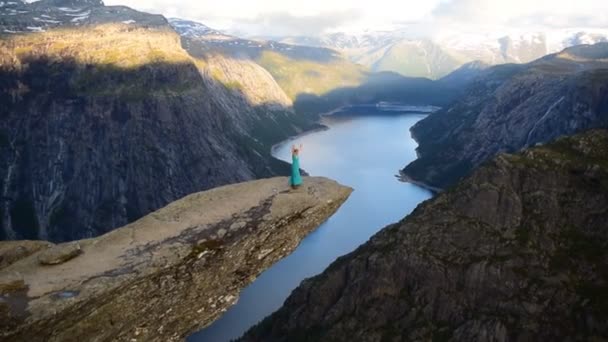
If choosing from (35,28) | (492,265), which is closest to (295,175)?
(492,265)

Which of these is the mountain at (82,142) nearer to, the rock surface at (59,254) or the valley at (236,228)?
the valley at (236,228)

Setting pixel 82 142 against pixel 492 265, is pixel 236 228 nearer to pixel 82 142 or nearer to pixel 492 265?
pixel 492 265

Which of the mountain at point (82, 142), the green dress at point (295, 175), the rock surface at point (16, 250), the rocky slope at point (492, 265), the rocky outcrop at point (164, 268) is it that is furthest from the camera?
the mountain at point (82, 142)

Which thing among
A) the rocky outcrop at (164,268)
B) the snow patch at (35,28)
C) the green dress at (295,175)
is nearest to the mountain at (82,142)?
the snow patch at (35,28)

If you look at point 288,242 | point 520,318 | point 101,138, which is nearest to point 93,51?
point 101,138

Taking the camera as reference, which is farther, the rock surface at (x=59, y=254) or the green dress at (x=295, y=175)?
the green dress at (x=295, y=175)

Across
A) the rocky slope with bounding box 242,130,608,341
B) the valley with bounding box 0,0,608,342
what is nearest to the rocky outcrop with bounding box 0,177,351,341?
the valley with bounding box 0,0,608,342
